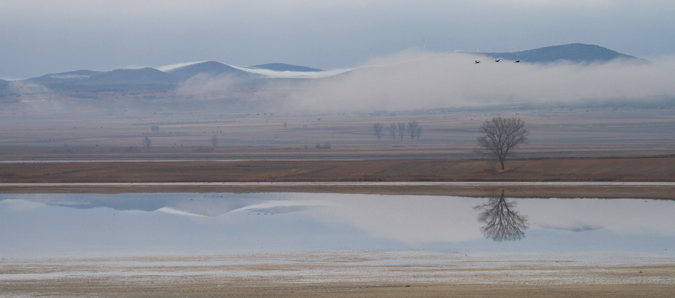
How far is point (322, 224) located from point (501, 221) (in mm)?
9446

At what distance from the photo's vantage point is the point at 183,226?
121 ft

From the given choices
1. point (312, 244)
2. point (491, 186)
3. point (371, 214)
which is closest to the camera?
point (312, 244)

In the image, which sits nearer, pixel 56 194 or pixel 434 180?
pixel 56 194

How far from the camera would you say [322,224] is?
36500 mm

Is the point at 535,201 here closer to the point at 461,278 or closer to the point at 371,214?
the point at 371,214

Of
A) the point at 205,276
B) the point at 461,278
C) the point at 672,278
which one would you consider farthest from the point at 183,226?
the point at 672,278

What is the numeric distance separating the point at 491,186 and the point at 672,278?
31866 mm

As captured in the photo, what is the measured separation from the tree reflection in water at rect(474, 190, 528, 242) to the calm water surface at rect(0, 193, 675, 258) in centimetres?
5

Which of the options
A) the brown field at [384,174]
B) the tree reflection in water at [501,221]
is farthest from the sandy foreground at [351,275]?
the brown field at [384,174]

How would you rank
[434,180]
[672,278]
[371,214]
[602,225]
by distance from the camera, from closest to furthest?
[672,278], [602,225], [371,214], [434,180]

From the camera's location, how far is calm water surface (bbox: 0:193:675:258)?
97.4ft

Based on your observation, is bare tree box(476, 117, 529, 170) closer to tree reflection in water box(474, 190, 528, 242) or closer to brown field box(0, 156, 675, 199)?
brown field box(0, 156, 675, 199)

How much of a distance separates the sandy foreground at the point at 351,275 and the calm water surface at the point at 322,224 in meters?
1.95

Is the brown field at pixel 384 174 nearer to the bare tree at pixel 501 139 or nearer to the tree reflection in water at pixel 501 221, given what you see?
the bare tree at pixel 501 139
